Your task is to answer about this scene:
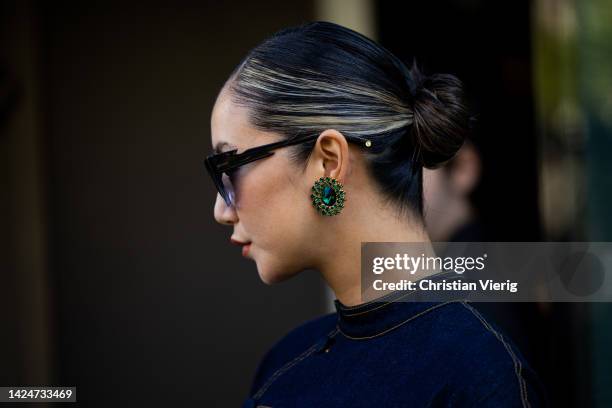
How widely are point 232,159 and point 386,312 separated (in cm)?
39

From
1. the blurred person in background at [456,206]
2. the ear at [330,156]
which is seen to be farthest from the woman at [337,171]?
the blurred person in background at [456,206]

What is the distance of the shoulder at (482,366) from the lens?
1.22m

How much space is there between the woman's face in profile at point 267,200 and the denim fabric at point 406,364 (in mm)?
159

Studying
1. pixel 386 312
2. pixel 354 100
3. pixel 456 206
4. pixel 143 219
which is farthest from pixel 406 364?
pixel 143 219

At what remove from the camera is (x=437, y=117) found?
1489mm

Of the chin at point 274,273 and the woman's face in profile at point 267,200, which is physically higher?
the woman's face in profile at point 267,200

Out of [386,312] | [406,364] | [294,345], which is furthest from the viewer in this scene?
[294,345]

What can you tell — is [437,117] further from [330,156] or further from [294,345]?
[294,345]

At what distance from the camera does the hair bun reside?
149cm

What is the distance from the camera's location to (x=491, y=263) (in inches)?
70.1

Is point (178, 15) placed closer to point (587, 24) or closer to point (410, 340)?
point (587, 24)

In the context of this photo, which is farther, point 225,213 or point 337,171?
point 225,213

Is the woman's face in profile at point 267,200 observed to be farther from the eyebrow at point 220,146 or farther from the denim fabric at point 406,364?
the denim fabric at point 406,364

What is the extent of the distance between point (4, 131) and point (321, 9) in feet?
4.95
